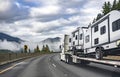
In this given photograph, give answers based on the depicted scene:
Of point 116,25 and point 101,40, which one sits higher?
point 116,25

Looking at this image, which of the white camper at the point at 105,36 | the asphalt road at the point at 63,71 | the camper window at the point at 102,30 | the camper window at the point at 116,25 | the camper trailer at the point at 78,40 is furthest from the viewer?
the camper trailer at the point at 78,40

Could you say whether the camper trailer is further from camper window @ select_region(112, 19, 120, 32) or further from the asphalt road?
camper window @ select_region(112, 19, 120, 32)

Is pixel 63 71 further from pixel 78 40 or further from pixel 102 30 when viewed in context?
pixel 78 40

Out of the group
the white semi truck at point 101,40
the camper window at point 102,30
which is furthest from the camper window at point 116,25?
the camper window at point 102,30

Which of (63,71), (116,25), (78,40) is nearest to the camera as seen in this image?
(116,25)

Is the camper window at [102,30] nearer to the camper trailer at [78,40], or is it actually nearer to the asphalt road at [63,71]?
Answer: the asphalt road at [63,71]

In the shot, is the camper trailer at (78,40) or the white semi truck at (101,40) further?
the camper trailer at (78,40)

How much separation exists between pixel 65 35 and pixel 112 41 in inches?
747

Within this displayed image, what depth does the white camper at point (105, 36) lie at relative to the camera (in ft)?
59.3

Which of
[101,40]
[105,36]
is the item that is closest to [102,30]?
[101,40]

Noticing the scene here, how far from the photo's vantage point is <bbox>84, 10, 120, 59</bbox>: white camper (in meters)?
18.1

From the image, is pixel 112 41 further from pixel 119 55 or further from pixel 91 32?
pixel 91 32

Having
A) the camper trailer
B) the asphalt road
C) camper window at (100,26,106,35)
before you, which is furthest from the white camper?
the camper trailer

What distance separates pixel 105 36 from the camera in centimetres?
2008
